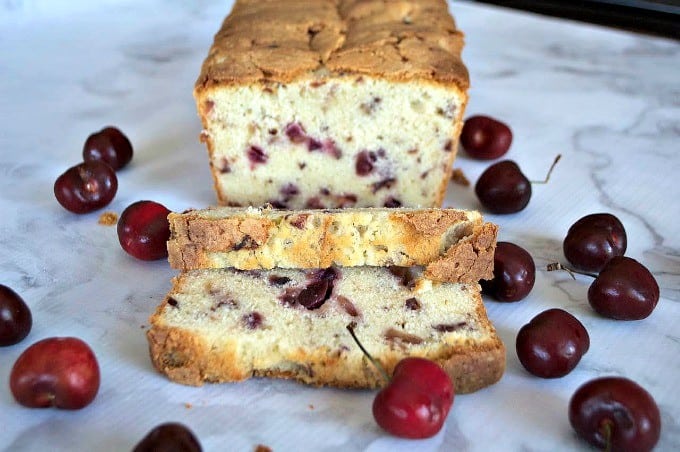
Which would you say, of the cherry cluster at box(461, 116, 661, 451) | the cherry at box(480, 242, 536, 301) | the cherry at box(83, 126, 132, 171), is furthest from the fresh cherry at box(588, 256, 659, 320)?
the cherry at box(83, 126, 132, 171)

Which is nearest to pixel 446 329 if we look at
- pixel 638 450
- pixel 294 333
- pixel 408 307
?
pixel 408 307

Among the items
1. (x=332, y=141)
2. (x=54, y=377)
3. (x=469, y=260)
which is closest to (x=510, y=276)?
(x=469, y=260)

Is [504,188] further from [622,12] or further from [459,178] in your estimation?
[622,12]

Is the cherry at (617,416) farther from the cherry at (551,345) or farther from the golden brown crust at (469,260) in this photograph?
the golden brown crust at (469,260)

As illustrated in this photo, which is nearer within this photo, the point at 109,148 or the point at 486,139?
the point at 109,148

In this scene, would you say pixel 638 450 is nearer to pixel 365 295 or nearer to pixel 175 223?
pixel 365 295

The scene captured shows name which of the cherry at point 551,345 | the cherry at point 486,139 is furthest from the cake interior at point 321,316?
the cherry at point 486,139

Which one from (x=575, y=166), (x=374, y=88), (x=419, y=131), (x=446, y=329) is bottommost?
(x=575, y=166)
